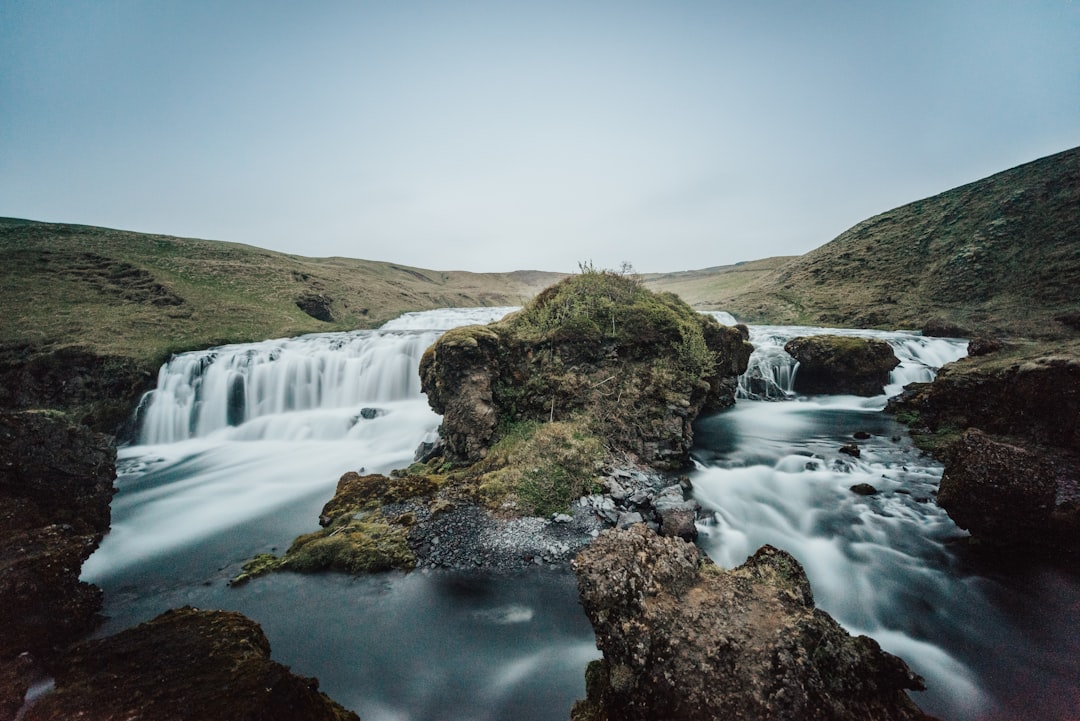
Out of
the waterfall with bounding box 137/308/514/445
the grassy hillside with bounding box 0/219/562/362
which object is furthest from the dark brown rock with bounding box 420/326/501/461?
the waterfall with bounding box 137/308/514/445

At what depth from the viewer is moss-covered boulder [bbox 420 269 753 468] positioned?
9344 millimetres

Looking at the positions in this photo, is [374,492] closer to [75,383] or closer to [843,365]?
[75,383]

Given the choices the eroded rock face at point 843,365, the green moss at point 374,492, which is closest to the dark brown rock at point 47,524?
the green moss at point 374,492

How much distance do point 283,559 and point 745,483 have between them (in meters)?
9.82

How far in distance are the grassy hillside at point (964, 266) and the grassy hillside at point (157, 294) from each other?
28.9 meters

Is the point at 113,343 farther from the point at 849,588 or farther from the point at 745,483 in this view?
the point at 849,588

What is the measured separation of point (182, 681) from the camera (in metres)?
3.02

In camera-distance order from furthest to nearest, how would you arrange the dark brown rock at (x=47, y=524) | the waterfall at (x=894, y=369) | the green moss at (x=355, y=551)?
the waterfall at (x=894, y=369) < the green moss at (x=355, y=551) < the dark brown rock at (x=47, y=524)

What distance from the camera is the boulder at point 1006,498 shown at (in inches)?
216

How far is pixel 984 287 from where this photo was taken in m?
27.3

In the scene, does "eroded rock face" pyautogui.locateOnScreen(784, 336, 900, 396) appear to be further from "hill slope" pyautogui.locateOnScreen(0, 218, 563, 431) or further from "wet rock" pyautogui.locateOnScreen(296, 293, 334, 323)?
"wet rock" pyautogui.locateOnScreen(296, 293, 334, 323)

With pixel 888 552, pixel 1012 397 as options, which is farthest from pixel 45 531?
pixel 1012 397

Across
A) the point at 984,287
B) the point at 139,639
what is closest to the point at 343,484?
the point at 139,639

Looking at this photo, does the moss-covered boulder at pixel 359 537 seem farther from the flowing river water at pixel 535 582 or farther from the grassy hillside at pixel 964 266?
the grassy hillside at pixel 964 266
